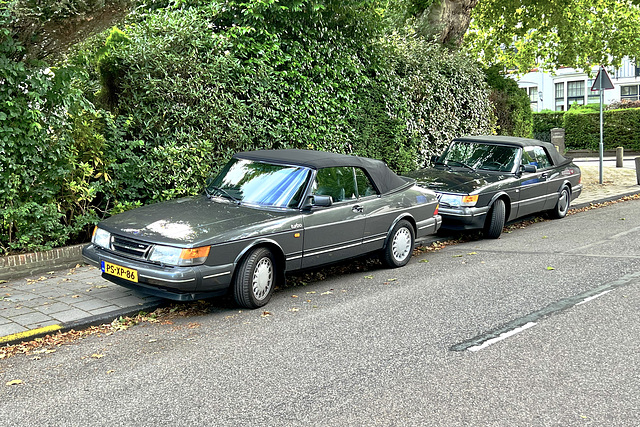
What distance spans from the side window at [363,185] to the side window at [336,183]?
115 millimetres

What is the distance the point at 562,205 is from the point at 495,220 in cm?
313

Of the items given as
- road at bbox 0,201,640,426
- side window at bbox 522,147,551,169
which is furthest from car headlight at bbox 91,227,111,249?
side window at bbox 522,147,551,169

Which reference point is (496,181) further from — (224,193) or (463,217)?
(224,193)

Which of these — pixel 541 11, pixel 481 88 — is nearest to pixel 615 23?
pixel 541 11

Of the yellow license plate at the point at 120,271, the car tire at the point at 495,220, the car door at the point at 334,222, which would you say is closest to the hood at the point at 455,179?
the car tire at the point at 495,220

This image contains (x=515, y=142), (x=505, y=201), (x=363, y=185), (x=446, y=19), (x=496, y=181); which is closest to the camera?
(x=363, y=185)

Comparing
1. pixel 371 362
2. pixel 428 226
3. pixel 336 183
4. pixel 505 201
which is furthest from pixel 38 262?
pixel 505 201

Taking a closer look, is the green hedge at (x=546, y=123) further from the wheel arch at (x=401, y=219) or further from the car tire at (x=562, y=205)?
the wheel arch at (x=401, y=219)

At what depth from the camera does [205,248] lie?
19.1 feet

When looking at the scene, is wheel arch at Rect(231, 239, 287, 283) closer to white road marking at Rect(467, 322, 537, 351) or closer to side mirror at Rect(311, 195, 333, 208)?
side mirror at Rect(311, 195, 333, 208)

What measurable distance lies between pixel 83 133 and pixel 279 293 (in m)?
3.68

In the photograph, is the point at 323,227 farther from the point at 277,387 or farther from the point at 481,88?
the point at 481,88

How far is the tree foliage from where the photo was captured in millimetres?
21406

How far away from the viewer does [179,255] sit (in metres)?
5.74
